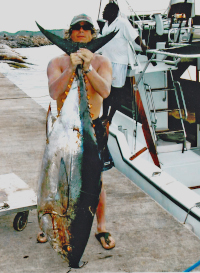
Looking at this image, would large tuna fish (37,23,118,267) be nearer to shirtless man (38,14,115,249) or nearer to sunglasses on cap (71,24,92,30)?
shirtless man (38,14,115,249)

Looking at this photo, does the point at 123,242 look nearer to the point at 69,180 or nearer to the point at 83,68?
the point at 69,180

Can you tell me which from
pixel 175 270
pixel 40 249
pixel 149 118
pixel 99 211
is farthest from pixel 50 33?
pixel 149 118

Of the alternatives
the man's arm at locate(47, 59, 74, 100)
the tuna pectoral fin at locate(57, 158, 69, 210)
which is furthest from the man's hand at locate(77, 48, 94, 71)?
the tuna pectoral fin at locate(57, 158, 69, 210)

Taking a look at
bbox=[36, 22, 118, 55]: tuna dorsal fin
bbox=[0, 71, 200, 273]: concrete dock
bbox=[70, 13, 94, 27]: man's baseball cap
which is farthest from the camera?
bbox=[0, 71, 200, 273]: concrete dock

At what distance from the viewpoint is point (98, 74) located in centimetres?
231


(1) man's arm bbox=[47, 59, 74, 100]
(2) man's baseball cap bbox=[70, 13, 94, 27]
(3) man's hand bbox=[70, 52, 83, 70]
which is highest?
(2) man's baseball cap bbox=[70, 13, 94, 27]

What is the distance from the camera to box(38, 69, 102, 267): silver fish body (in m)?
1.93

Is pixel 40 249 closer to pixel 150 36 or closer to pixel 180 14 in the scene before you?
pixel 150 36

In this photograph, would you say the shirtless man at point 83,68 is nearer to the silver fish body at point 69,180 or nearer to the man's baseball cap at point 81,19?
the man's baseball cap at point 81,19

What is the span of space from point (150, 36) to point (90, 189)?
5.27 m

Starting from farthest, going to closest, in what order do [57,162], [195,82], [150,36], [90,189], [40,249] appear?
[150,36] → [195,82] → [40,249] → [90,189] → [57,162]

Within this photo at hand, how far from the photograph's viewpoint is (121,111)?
22.6ft

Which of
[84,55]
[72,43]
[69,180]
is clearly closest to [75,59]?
[84,55]

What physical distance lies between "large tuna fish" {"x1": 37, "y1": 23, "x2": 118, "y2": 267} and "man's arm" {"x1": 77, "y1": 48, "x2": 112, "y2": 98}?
0.33 feet
